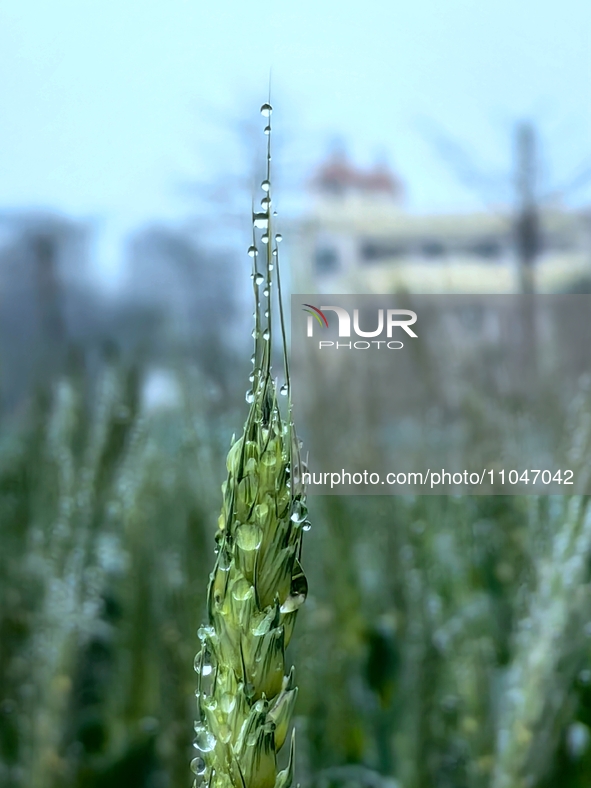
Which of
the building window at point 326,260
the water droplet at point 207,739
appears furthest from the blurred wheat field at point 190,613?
the water droplet at point 207,739

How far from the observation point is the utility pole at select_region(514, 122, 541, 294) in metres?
0.56

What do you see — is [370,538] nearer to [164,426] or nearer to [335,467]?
[335,467]

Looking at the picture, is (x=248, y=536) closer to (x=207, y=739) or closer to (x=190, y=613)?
(x=207, y=739)

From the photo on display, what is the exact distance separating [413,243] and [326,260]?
3.2 inches

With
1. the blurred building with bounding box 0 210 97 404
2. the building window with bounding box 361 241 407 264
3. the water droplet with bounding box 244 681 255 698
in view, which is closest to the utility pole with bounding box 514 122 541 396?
the building window with bounding box 361 241 407 264

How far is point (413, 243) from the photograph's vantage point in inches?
22.4

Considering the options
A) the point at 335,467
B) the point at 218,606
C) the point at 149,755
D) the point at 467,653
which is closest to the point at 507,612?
the point at 467,653

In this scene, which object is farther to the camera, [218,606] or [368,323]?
[368,323]

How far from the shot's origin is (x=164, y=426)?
1.84 ft

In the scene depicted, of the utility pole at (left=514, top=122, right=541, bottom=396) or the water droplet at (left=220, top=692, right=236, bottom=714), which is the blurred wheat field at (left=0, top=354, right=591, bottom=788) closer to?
the utility pole at (left=514, top=122, right=541, bottom=396)

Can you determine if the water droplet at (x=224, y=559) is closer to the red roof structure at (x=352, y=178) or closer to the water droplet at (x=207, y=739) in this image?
the water droplet at (x=207, y=739)

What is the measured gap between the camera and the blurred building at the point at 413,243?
1.84 feet

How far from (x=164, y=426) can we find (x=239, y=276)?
15cm

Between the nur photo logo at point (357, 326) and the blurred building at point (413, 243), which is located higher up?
the blurred building at point (413, 243)
